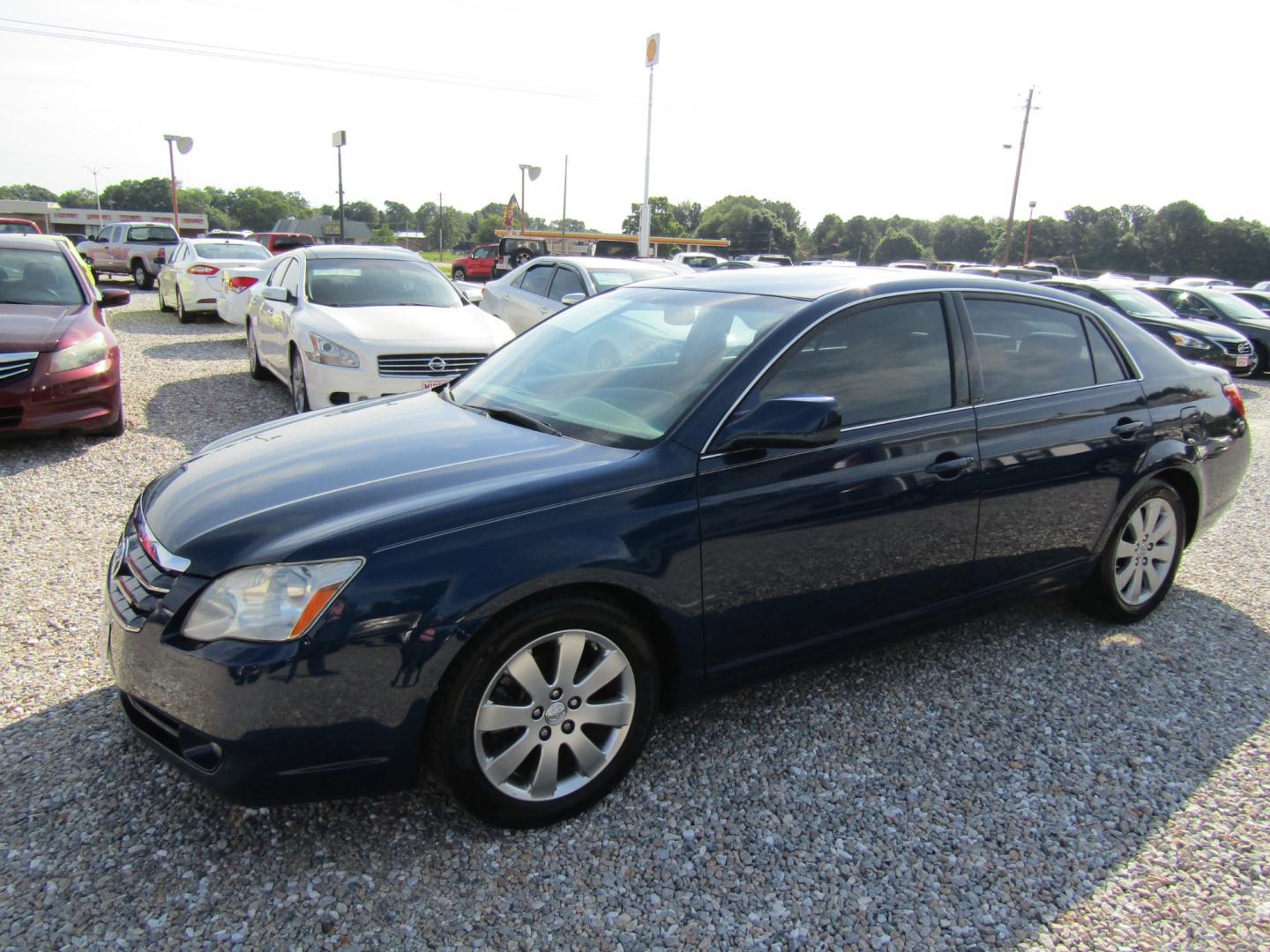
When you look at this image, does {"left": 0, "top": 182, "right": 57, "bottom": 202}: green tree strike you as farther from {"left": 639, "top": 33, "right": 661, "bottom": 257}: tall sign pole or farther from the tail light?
the tail light

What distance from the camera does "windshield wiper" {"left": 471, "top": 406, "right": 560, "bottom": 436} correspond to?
3.06 m

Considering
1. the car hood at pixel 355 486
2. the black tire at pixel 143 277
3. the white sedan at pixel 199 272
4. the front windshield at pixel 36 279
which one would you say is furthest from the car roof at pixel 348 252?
the black tire at pixel 143 277

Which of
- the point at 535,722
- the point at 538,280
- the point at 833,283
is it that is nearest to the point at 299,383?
the point at 538,280

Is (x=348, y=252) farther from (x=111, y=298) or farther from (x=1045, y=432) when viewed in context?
(x=1045, y=432)

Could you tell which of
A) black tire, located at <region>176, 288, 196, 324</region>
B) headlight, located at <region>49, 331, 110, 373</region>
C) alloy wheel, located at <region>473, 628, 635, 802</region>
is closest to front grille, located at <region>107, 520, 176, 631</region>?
alloy wheel, located at <region>473, 628, 635, 802</region>

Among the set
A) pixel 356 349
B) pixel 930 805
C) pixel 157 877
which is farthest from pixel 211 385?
pixel 930 805

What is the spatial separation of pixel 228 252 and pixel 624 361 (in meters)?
14.6

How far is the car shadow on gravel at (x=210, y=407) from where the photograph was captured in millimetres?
7464

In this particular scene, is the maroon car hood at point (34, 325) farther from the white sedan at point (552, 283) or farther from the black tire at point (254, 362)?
the white sedan at point (552, 283)

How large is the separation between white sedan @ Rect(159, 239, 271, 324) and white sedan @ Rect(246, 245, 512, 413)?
575 cm

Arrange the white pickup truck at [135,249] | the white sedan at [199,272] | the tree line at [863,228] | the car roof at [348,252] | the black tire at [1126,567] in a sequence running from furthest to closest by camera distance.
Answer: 1. the tree line at [863,228]
2. the white pickup truck at [135,249]
3. the white sedan at [199,272]
4. the car roof at [348,252]
5. the black tire at [1126,567]

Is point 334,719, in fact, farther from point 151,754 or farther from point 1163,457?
point 1163,457

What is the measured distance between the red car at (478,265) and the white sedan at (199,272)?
20.4 meters

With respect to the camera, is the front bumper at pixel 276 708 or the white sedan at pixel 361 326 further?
the white sedan at pixel 361 326
